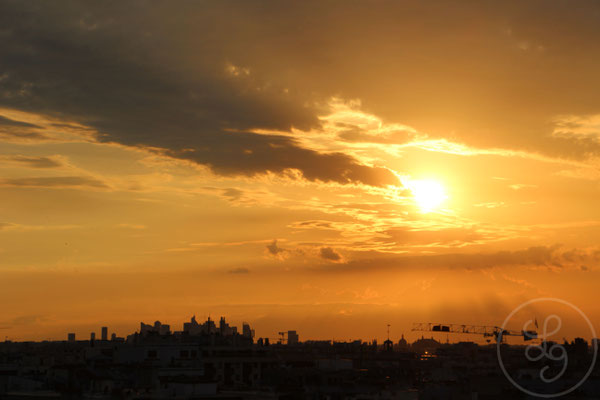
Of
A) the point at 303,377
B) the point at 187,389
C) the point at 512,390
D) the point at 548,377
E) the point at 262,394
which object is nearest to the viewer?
the point at 187,389

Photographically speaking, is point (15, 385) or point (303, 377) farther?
point (303, 377)

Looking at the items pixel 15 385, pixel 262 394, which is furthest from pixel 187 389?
pixel 15 385

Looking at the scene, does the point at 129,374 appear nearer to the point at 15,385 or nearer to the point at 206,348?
the point at 15,385

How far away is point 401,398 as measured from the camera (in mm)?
116188

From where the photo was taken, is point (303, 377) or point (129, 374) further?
point (303, 377)

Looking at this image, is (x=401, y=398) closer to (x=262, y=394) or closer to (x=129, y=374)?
(x=262, y=394)

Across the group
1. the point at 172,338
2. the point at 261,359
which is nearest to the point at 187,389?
the point at 261,359

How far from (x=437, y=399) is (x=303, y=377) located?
38350 mm

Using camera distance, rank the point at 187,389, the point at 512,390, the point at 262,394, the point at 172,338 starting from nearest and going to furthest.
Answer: the point at 187,389
the point at 262,394
the point at 512,390
the point at 172,338

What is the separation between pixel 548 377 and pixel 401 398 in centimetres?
2705

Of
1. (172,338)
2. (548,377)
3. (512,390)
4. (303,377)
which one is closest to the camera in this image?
(512,390)

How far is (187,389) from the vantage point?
98.6 m

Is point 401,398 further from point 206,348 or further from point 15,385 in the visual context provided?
point 206,348

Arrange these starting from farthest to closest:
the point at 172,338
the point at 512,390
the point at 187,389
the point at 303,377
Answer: the point at 172,338, the point at 303,377, the point at 512,390, the point at 187,389
